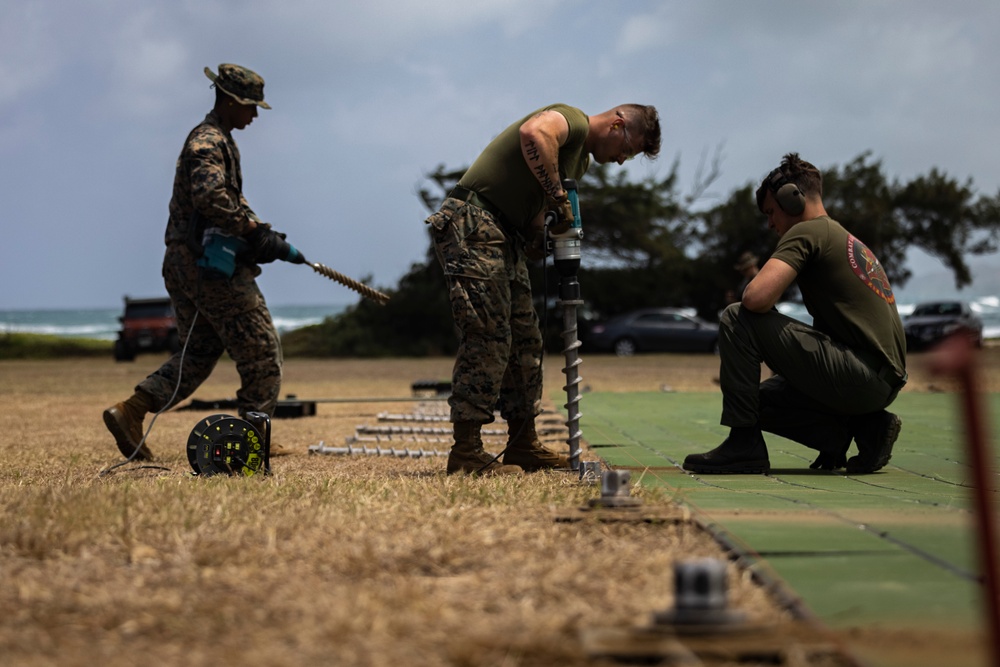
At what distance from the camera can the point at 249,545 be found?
3045 millimetres

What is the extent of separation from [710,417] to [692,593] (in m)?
7.29

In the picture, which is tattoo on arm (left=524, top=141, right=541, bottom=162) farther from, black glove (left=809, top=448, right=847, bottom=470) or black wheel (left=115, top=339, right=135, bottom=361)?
black wheel (left=115, top=339, right=135, bottom=361)

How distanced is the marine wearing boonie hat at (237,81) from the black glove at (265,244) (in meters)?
0.69

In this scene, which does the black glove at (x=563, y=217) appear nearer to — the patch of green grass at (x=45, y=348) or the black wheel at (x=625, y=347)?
the black wheel at (x=625, y=347)

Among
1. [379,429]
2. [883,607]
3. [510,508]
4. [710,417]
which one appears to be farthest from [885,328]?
[710,417]

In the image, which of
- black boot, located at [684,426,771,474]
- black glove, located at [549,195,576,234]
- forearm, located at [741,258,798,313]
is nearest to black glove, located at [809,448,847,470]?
black boot, located at [684,426,771,474]

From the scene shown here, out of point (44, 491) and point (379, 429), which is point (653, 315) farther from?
point (44, 491)

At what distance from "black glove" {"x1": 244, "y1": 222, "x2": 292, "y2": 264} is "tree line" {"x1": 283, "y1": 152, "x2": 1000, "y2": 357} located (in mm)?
24430

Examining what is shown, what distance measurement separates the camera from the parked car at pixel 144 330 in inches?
1129

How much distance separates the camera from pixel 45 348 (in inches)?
1332

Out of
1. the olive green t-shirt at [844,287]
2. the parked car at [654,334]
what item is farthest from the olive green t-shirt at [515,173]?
the parked car at [654,334]

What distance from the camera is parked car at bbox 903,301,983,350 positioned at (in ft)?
90.2

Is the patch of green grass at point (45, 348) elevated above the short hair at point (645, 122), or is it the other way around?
the short hair at point (645, 122)

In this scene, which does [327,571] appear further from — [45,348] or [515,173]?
[45,348]
